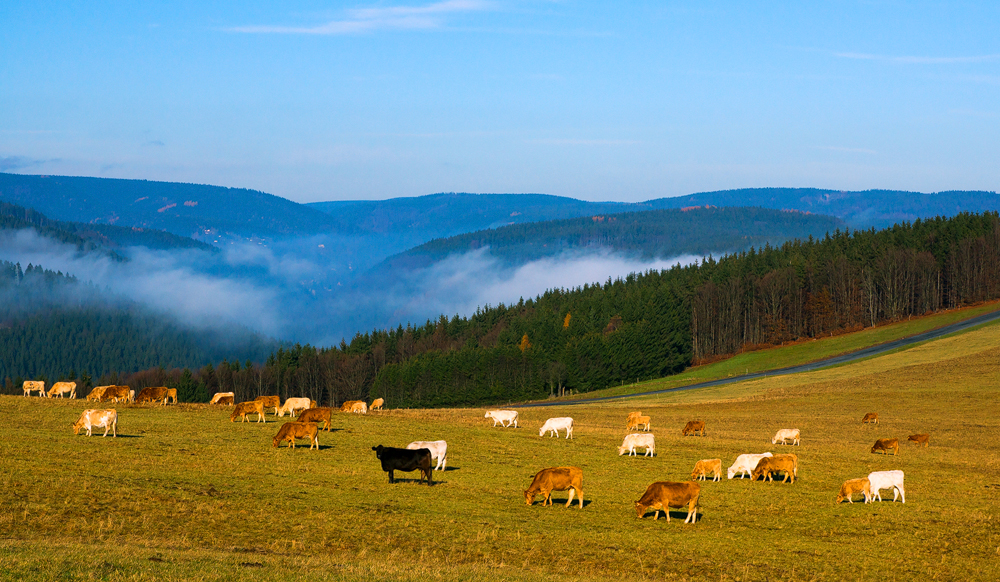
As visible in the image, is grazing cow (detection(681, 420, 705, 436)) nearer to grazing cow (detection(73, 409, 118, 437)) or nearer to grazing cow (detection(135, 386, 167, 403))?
grazing cow (detection(73, 409, 118, 437))

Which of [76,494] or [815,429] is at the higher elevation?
[76,494]

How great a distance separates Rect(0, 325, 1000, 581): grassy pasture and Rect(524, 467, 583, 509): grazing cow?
0.39 metres

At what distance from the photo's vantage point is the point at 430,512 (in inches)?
869

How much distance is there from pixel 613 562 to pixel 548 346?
112m

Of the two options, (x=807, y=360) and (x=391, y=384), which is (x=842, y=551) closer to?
(x=807, y=360)

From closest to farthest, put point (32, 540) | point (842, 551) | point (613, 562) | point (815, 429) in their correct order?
point (32, 540), point (613, 562), point (842, 551), point (815, 429)

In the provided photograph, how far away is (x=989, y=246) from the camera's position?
13575cm

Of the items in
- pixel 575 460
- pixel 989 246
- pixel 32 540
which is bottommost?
pixel 575 460

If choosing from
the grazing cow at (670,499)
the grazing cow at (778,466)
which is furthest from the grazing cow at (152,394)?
the grazing cow at (778,466)

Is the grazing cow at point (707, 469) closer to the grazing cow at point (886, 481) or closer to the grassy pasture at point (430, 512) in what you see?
the grassy pasture at point (430, 512)

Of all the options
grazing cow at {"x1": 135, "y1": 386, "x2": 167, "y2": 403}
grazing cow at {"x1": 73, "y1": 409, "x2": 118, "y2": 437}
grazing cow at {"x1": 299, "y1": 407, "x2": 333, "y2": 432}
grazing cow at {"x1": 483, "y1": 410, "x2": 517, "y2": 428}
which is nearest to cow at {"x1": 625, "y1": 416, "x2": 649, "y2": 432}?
grazing cow at {"x1": 483, "y1": 410, "x2": 517, "y2": 428}

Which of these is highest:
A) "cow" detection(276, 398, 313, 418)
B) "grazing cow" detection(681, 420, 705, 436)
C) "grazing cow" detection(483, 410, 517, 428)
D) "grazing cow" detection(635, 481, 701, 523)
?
"grazing cow" detection(635, 481, 701, 523)

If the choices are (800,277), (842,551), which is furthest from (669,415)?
(800,277)

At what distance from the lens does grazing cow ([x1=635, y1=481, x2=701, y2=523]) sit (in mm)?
22688
